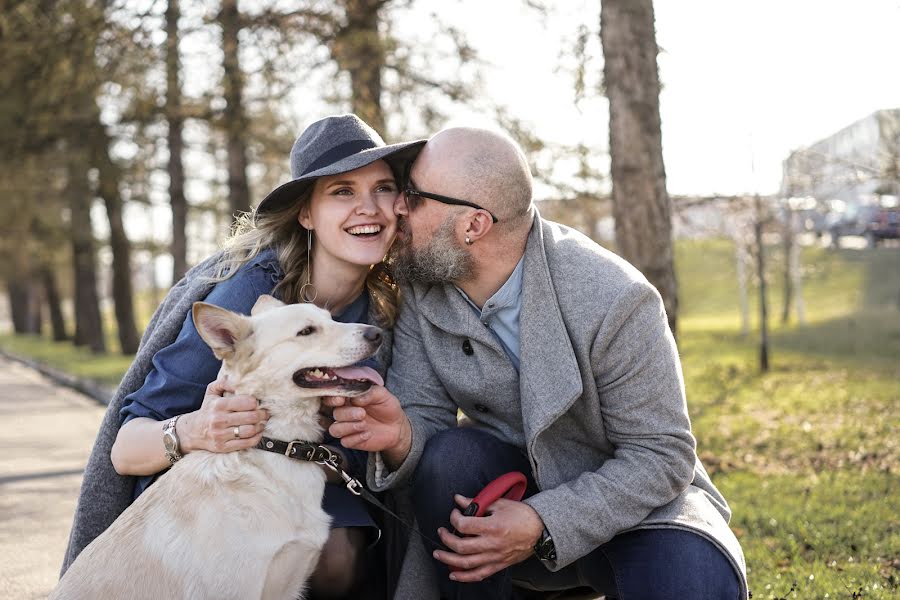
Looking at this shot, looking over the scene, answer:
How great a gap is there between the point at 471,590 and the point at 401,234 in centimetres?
146

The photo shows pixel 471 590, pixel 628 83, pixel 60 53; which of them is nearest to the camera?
pixel 471 590

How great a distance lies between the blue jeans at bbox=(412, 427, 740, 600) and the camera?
2.92 m

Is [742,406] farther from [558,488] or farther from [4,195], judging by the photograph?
[4,195]

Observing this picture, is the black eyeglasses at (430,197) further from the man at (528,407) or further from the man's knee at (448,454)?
the man's knee at (448,454)

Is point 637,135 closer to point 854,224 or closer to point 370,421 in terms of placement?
point 370,421

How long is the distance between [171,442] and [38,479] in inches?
183

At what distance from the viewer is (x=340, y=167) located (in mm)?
3449

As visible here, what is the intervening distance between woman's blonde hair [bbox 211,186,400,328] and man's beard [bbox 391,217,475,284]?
12.1 inches

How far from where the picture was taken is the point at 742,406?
35.3ft

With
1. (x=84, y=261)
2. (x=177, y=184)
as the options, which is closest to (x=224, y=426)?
(x=177, y=184)

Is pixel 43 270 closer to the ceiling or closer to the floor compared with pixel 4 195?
closer to the floor

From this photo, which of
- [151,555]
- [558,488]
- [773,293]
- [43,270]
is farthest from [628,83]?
[773,293]

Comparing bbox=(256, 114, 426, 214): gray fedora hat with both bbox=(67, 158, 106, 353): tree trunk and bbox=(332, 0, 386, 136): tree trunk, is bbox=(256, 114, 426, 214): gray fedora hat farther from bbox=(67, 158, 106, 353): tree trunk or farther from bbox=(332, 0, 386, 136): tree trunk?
bbox=(67, 158, 106, 353): tree trunk

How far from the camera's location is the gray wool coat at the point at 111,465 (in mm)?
3414
